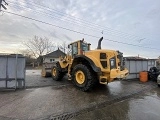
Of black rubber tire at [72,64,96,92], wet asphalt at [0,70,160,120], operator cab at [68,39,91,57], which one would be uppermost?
operator cab at [68,39,91,57]

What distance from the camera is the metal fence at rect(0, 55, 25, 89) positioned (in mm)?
8844

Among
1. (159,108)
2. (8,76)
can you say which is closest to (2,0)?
(8,76)

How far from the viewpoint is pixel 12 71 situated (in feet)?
29.5

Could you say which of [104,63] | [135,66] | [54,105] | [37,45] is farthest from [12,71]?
[37,45]

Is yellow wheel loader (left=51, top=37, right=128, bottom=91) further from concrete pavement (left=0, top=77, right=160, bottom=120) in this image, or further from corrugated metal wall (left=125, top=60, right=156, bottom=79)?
corrugated metal wall (left=125, top=60, right=156, bottom=79)

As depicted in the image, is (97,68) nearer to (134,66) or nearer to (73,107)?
(73,107)

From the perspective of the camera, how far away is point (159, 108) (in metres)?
6.58

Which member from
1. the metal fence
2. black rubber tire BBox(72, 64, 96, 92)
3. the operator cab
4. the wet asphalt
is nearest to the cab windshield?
the operator cab

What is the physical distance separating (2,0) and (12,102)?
29.9 feet

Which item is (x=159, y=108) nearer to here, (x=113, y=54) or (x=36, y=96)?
(x=113, y=54)

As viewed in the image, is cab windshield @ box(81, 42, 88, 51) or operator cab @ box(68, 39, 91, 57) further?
cab windshield @ box(81, 42, 88, 51)

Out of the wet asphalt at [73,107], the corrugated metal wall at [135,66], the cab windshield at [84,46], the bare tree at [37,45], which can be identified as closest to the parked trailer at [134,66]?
the corrugated metal wall at [135,66]

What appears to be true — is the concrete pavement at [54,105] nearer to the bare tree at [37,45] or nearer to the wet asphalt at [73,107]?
the wet asphalt at [73,107]

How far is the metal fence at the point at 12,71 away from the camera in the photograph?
884cm
